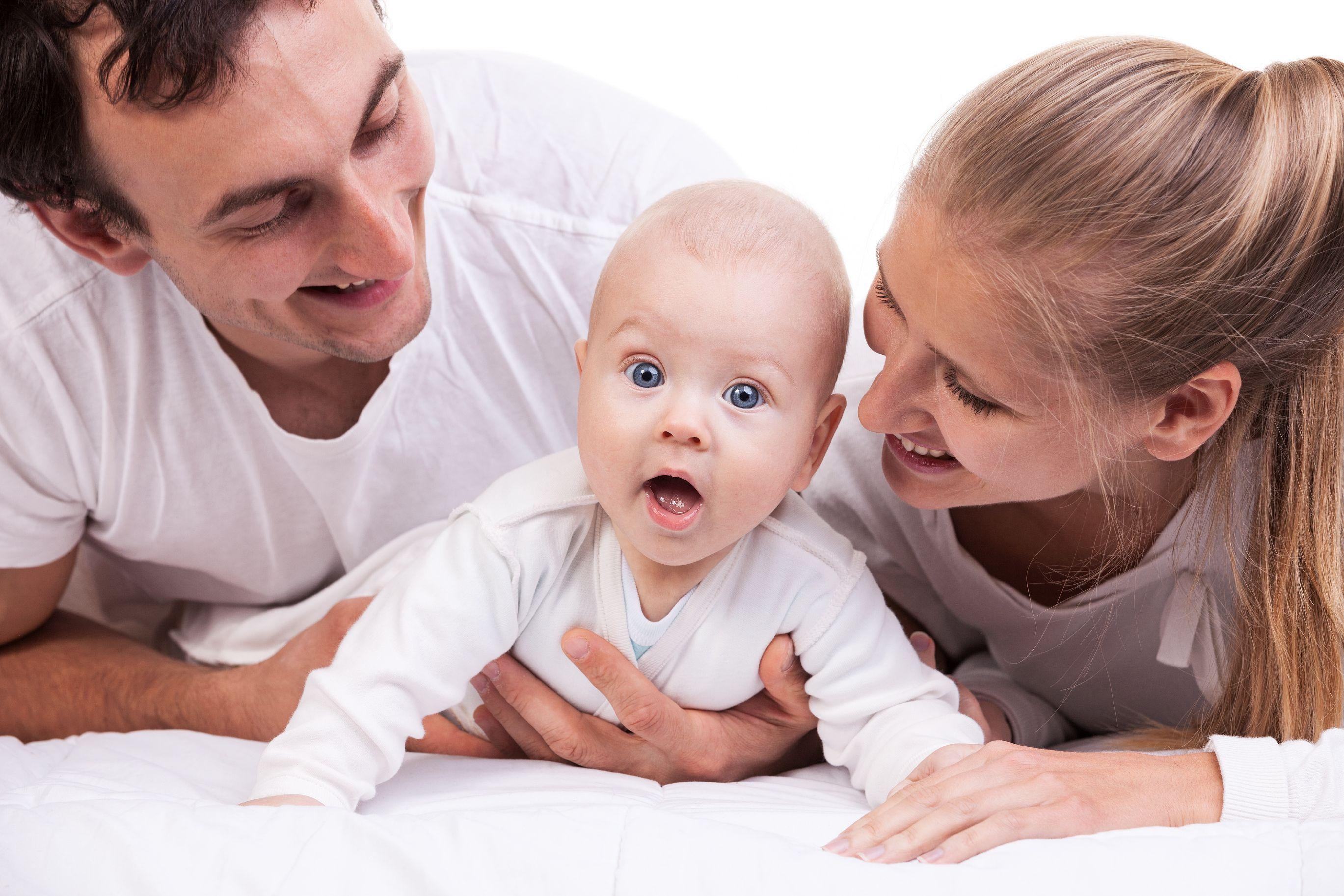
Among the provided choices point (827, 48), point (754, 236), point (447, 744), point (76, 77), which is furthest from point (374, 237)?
point (827, 48)

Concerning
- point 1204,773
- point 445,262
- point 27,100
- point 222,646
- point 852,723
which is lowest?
point 222,646

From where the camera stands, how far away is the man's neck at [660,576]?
1430 millimetres

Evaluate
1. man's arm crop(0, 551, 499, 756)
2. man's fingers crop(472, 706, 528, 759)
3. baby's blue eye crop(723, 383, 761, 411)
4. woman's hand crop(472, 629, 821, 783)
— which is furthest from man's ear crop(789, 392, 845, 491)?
man's arm crop(0, 551, 499, 756)

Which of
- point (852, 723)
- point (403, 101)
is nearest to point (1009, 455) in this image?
point (852, 723)

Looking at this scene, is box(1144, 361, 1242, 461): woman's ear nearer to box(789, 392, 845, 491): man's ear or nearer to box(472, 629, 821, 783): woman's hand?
box(789, 392, 845, 491): man's ear

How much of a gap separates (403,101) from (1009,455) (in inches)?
35.6

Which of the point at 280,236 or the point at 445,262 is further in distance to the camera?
the point at 445,262

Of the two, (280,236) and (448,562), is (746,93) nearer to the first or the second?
(280,236)

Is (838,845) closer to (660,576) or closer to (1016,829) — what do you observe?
(1016,829)

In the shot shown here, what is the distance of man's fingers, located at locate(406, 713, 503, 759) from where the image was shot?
1.66 meters

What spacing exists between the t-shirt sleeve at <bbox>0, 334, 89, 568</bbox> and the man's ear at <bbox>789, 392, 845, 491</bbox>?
107cm

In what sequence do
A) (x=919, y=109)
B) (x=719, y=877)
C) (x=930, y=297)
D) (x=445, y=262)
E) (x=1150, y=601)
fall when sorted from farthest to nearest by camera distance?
(x=919, y=109) → (x=445, y=262) → (x=1150, y=601) → (x=930, y=297) → (x=719, y=877)

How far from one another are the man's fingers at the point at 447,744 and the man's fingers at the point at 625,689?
28 centimetres

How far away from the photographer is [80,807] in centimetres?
112
